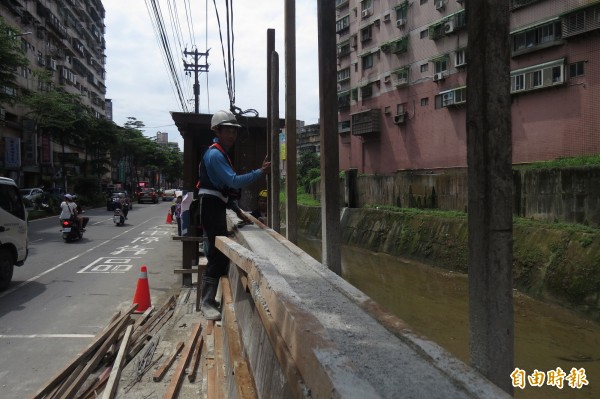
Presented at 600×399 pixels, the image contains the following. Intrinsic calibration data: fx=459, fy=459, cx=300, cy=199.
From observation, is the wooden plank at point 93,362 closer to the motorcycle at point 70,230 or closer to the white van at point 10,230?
the white van at point 10,230

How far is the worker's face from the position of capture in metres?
4.34

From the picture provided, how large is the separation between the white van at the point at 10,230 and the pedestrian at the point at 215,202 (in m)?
5.86

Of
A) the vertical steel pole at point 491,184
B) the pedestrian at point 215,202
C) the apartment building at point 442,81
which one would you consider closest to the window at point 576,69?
the apartment building at point 442,81

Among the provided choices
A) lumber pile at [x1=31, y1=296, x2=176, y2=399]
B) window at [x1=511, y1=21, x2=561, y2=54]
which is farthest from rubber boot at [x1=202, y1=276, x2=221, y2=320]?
window at [x1=511, y1=21, x2=561, y2=54]

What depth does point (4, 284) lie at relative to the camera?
8203mm

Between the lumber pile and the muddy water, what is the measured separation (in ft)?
12.2

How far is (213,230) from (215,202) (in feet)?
0.87

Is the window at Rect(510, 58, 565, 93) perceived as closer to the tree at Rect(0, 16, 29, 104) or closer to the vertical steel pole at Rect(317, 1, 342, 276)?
the vertical steel pole at Rect(317, 1, 342, 276)

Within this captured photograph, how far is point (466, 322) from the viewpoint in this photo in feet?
29.7

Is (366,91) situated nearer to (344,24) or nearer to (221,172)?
(344,24)

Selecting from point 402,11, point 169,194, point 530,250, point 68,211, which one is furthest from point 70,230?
point 169,194

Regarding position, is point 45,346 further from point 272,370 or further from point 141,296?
point 272,370

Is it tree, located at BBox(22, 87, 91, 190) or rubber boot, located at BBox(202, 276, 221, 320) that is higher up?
tree, located at BBox(22, 87, 91, 190)

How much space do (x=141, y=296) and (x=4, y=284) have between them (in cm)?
325
